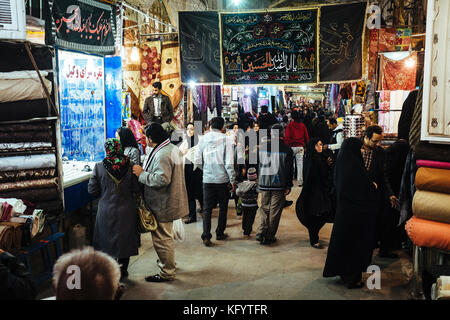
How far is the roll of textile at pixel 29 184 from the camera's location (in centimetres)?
452

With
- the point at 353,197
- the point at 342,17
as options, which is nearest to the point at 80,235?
the point at 353,197

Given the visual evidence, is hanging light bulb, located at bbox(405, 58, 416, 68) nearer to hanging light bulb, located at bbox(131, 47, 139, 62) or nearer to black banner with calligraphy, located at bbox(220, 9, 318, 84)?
black banner with calligraphy, located at bbox(220, 9, 318, 84)

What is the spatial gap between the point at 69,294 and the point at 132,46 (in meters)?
8.16

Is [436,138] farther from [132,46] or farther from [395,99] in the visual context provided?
[132,46]

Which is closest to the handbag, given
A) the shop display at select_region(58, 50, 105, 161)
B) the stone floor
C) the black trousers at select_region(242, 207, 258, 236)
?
the stone floor

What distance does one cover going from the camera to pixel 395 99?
9539 mm

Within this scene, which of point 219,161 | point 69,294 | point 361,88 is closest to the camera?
point 69,294

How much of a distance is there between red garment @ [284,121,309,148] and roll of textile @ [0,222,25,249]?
7373 mm

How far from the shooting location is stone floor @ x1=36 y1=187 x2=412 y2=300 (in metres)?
4.62

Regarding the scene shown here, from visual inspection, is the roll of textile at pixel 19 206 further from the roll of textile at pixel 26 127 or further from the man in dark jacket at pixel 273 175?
Answer: the man in dark jacket at pixel 273 175

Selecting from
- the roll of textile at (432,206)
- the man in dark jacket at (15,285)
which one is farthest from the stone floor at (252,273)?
the man in dark jacket at (15,285)

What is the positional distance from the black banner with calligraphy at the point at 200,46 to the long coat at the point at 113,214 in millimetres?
3949

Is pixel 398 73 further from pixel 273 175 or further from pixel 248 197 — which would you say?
pixel 248 197

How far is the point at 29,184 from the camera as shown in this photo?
4.66 meters
